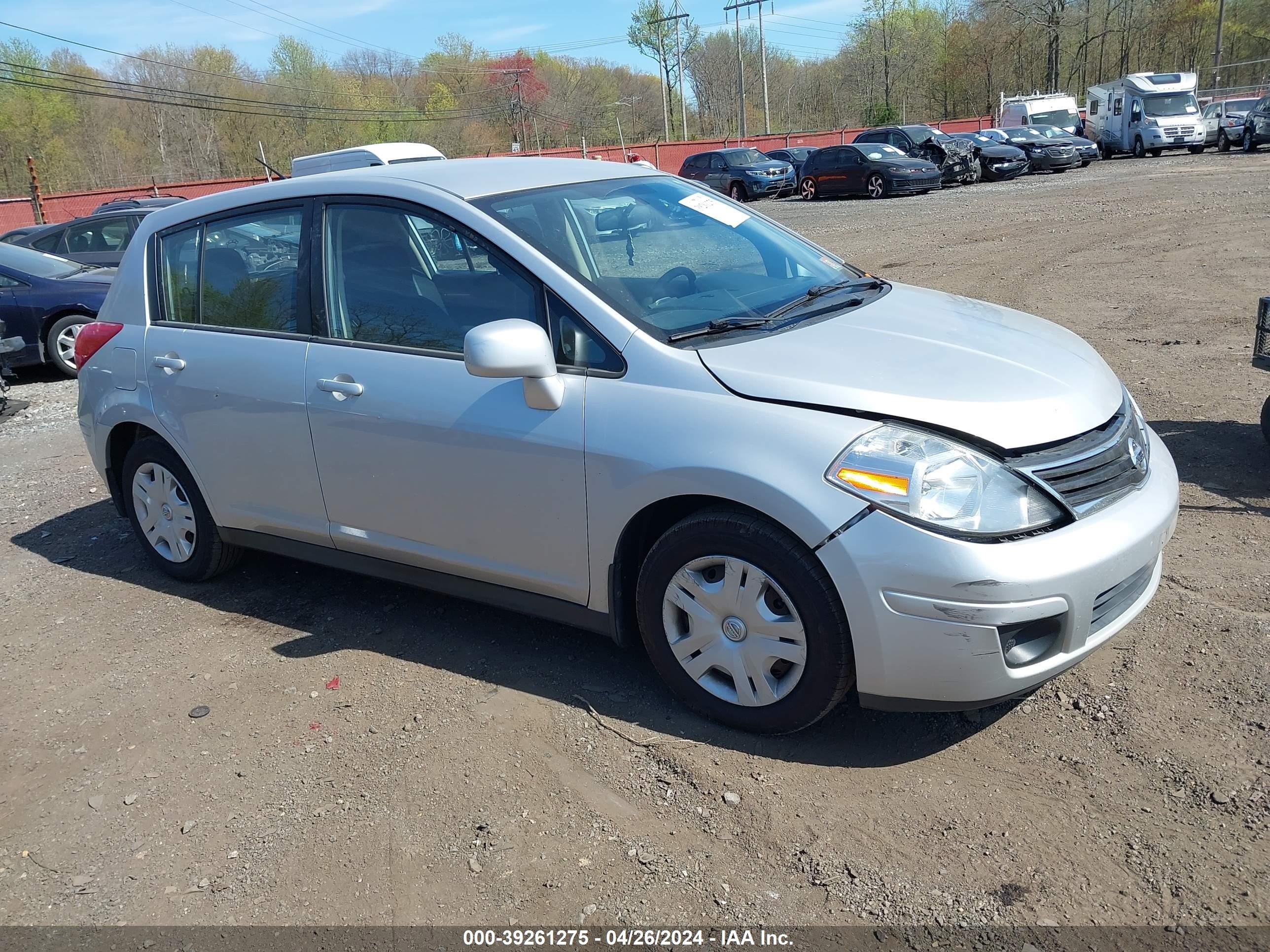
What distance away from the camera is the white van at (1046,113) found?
35.6 m

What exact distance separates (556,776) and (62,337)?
33.1 ft

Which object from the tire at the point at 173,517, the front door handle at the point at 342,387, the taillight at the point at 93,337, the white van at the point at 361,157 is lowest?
the tire at the point at 173,517

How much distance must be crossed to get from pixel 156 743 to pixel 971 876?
2800 mm

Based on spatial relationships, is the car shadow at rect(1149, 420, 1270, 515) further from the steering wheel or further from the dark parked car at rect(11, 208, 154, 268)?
the dark parked car at rect(11, 208, 154, 268)

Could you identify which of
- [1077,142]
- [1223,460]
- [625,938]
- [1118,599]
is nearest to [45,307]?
[625,938]

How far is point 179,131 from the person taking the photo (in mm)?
71875

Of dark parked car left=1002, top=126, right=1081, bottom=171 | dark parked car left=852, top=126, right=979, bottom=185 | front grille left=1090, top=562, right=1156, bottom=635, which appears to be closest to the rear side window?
front grille left=1090, top=562, right=1156, bottom=635

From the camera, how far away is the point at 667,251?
3.86 metres

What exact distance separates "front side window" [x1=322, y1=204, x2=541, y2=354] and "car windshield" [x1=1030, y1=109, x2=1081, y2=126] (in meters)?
36.7

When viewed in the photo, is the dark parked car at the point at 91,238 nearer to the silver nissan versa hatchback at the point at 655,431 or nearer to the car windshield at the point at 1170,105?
the silver nissan versa hatchback at the point at 655,431

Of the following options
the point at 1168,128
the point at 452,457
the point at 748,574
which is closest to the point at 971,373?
the point at 748,574

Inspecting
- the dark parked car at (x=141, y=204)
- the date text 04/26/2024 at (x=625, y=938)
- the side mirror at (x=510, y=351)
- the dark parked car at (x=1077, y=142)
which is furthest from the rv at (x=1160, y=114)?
the date text 04/26/2024 at (x=625, y=938)

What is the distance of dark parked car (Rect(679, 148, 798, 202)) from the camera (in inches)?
1165

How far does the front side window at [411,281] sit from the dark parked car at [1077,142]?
30904mm
